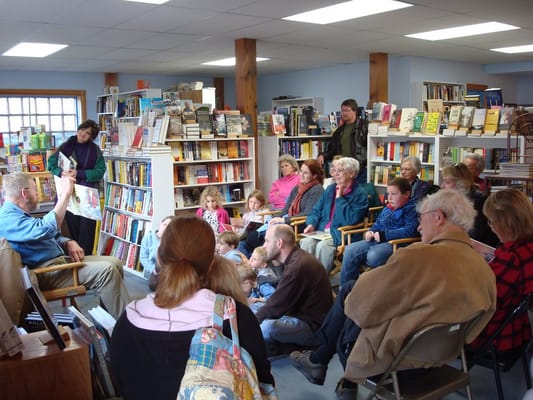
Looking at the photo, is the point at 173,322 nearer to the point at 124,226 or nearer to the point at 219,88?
the point at 124,226

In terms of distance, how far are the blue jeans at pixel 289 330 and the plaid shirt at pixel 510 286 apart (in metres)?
1.01

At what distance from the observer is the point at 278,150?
7305 millimetres

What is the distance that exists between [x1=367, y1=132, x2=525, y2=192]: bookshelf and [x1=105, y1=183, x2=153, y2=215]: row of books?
275cm

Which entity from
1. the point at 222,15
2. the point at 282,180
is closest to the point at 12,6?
the point at 222,15

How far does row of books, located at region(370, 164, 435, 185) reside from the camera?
6.15m

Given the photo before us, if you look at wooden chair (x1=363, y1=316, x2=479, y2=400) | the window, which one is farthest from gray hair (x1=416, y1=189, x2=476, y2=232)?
the window

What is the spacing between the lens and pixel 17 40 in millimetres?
7203

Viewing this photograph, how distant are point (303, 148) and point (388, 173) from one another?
5.36 feet

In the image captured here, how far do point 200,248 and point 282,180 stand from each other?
4.39 m

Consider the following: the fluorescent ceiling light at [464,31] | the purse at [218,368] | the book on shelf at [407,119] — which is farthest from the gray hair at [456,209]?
the fluorescent ceiling light at [464,31]

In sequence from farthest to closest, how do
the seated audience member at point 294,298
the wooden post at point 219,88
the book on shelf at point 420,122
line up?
the wooden post at point 219,88, the book on shelf at point 420,122, the seated audience member at point 294,298

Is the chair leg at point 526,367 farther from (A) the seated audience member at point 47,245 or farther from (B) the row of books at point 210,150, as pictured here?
(B) the row of books at point 210,150

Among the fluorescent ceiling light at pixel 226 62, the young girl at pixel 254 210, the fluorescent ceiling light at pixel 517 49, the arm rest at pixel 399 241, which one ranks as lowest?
the arm rest at pixel 399 241

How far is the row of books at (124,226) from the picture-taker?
578 centimetres
